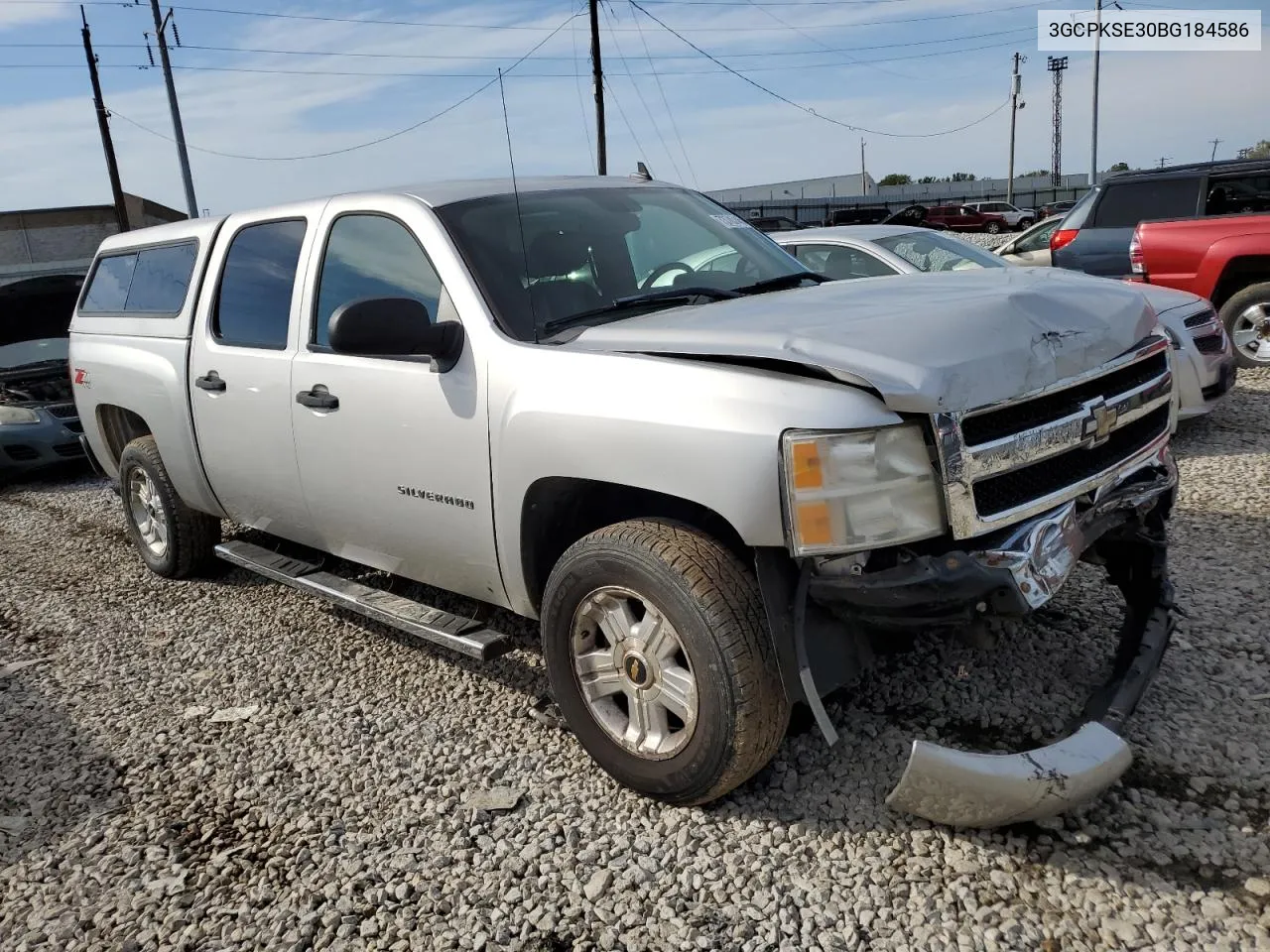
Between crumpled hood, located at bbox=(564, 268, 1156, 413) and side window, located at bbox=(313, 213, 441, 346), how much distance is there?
794mm

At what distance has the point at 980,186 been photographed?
206 feet

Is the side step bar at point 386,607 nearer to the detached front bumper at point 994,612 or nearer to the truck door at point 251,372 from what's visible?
the truck door at point 251,372

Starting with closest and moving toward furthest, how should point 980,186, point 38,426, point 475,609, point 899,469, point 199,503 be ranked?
point 899,469
point 475,609
point 199,503
point 38,426
point 980,186

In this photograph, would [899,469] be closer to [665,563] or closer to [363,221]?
[665,563]

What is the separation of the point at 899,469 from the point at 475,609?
260 cm

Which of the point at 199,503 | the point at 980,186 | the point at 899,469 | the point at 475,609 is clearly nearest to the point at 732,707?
the point at 899,469

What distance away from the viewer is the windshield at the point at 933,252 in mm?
7016

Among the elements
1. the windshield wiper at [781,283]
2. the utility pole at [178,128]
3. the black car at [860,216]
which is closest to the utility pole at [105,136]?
the utility pole at [178,128]

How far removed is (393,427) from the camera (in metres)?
3.48

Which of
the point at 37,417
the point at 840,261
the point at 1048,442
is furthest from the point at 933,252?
the point at 37,417

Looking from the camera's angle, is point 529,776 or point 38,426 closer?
point 529,776

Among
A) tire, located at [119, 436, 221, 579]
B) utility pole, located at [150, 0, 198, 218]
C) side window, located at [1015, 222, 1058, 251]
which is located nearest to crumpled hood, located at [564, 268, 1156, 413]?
tire, located at [119, 436, 221, 579]

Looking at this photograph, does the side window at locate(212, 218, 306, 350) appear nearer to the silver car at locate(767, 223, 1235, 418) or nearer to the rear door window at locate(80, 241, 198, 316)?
the rear door window at locate(80, 241, 198, 316)

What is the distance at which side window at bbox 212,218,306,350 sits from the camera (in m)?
4.11
